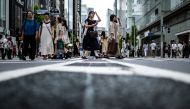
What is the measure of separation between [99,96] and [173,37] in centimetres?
5287

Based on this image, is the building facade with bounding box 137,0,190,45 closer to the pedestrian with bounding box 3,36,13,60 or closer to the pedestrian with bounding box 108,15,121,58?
the pedestrian with bounding box 3,36,13,60

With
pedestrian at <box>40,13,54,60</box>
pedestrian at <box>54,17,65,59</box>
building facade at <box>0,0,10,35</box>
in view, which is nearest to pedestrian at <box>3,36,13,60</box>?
pedestrian at <box>54,17,65,59</box>

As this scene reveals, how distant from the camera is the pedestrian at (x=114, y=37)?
18.2m

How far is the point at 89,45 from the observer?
17.3m

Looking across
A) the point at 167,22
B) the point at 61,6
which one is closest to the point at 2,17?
the point at 167,22

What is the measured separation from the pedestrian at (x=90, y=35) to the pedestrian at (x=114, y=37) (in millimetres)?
1332

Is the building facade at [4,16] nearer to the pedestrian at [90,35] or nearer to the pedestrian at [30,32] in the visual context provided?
the pedestrian at [90,35]

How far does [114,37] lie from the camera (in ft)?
61.3

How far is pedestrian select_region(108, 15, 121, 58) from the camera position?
18250mm

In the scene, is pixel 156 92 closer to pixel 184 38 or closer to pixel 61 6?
pixel 184 38

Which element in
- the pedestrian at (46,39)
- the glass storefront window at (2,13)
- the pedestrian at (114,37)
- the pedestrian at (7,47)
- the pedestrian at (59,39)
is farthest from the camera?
the glass storefront window at (2,13)

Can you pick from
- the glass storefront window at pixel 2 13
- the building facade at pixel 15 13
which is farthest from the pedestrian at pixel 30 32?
the building facade at pixel 15 13

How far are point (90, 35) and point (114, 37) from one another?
6.80 ft

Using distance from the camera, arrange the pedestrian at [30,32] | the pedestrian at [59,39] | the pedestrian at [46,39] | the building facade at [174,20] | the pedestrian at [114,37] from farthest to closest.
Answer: the building facade at [174,20], the pedestrian at [59,39], the pedestrian at [114,37], the pedestrian at [46,39], the pedestrian at [30,32]
